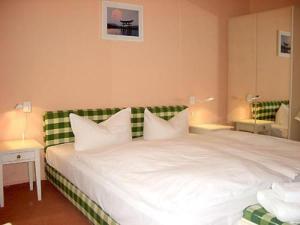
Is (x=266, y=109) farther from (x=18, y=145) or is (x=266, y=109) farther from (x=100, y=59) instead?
(x=18, y=145)

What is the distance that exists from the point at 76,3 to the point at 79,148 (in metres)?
1.89

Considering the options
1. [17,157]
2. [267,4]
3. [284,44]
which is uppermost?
[267,4]

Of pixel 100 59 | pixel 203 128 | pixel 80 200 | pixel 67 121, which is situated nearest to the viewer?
pixel 80 200

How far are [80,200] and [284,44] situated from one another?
11.4ft

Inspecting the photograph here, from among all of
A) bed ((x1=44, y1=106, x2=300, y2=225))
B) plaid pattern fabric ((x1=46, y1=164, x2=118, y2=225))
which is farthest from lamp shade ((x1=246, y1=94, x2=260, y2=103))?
plaid pattern fabric ((x1=46, y1=164, x2=118, y2=225))

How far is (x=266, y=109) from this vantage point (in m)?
4.82

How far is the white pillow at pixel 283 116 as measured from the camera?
450 cm

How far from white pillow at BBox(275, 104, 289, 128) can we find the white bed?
1.11m

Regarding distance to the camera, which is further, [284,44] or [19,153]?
[284,44]

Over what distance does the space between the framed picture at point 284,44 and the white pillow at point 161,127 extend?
1.74 metres

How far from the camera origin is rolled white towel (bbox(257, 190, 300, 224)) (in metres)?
1.71

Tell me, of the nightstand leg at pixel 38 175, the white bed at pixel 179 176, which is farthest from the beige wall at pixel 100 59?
the white bed at pixel 179 176

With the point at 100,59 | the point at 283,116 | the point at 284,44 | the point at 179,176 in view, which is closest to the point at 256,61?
the point at 284,44

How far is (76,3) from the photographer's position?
161 inches
